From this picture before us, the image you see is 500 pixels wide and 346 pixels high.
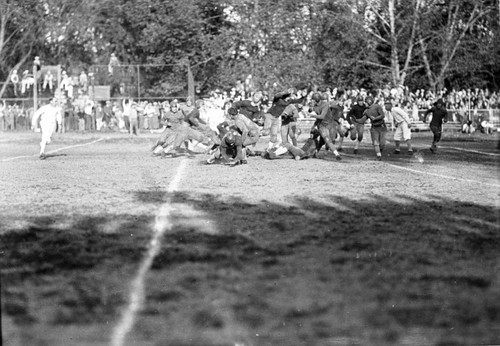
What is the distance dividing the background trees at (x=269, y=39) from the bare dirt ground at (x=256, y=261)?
39.6 m

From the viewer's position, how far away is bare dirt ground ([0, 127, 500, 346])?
6.63 m

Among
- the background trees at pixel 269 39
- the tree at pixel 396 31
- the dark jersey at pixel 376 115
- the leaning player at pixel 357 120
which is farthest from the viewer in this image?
the background trees at pixel 269 39

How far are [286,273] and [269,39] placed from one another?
172 ft

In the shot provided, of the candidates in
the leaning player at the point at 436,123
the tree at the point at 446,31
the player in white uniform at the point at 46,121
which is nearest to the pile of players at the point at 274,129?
the leaning player at the point at 436,123

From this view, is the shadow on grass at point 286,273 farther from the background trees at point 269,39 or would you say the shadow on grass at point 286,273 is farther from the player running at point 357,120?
the background trees at point 269,39

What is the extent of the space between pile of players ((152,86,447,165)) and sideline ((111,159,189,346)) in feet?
33.6

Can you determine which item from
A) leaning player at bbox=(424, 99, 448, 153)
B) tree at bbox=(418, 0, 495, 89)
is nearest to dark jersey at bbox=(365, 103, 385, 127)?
leaning player at bbox=(424, 99, 448, 153)

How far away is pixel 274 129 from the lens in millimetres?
27641

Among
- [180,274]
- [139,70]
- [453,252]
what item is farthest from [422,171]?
[139,70]

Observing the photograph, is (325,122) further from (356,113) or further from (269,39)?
(269,39)

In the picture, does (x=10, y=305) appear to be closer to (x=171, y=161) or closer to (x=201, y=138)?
(x=171, y=161)

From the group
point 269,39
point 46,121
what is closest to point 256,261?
point 46,121

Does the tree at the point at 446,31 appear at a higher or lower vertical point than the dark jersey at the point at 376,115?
higher

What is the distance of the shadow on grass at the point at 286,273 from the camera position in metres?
6.74
